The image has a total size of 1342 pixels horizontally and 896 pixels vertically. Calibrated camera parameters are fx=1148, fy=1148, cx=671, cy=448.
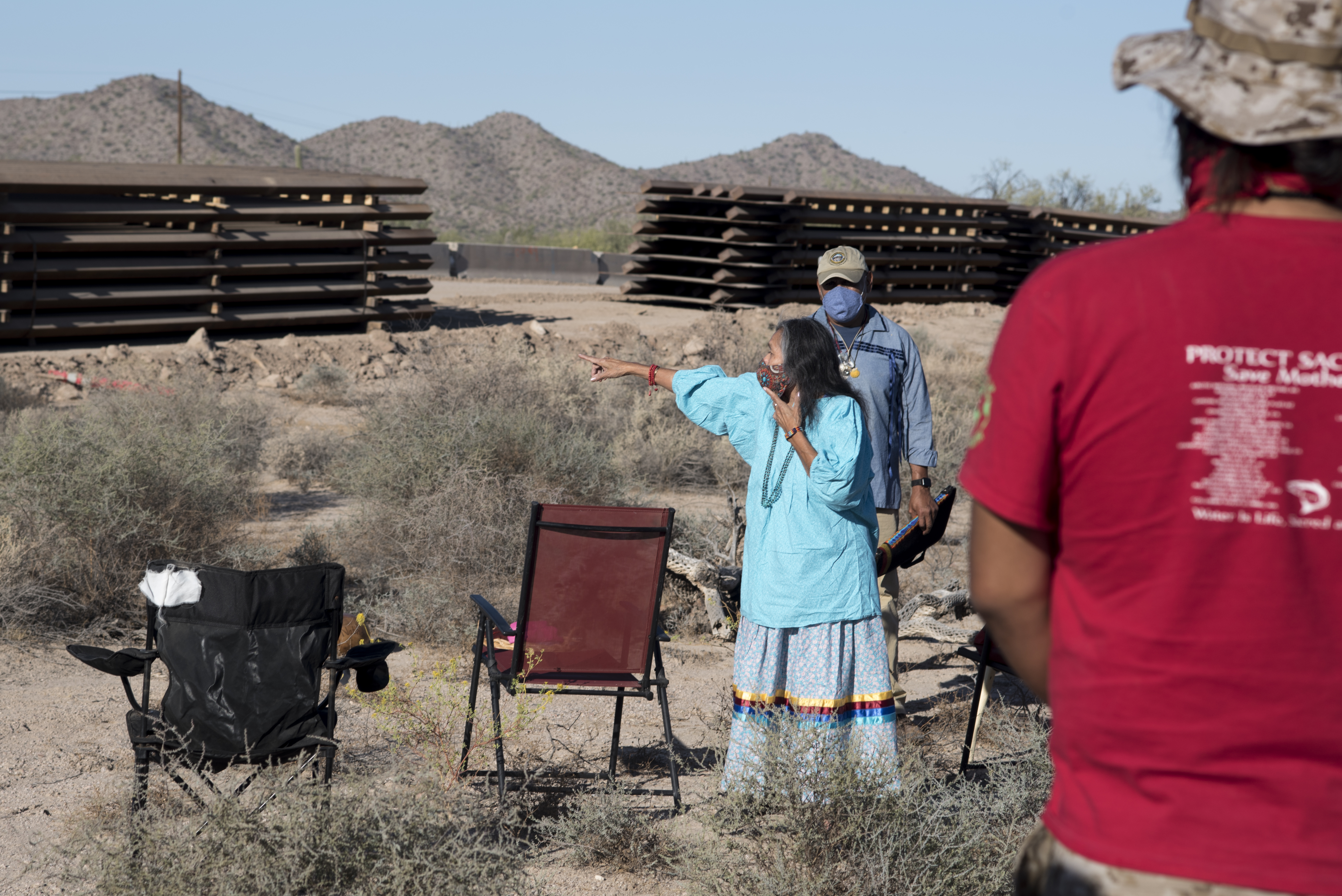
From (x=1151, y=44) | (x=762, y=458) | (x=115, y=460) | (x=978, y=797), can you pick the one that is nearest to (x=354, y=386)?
(x=115, y=460)

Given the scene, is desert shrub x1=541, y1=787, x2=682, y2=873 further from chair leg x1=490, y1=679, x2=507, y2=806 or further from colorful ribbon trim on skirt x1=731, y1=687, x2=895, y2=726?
colorful ribbon trim on skirt x1=731, y1=687, x2=895, y2=726

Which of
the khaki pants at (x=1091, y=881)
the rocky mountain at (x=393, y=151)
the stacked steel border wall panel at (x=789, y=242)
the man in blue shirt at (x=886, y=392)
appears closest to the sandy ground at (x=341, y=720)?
the man in blue shirt at (x=886, y=392)

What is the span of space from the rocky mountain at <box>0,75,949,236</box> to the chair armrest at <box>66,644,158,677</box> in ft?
164

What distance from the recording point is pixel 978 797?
3.42 metres

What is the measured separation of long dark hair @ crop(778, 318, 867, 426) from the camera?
3.76 m

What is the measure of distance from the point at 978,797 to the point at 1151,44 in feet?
8.36

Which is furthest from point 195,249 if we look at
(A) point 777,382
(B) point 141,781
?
(A) point 777,382

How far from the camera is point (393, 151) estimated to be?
71.1 metres

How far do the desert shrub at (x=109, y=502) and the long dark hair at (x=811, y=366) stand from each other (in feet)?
13.0

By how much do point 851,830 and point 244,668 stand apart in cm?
192

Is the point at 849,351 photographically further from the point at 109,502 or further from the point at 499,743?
the point at 109,502

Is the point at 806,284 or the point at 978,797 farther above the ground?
the point at 806,284

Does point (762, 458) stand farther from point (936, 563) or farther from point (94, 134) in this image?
point (94, 134)

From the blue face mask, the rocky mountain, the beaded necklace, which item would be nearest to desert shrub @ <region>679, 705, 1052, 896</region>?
the beaded necklace
